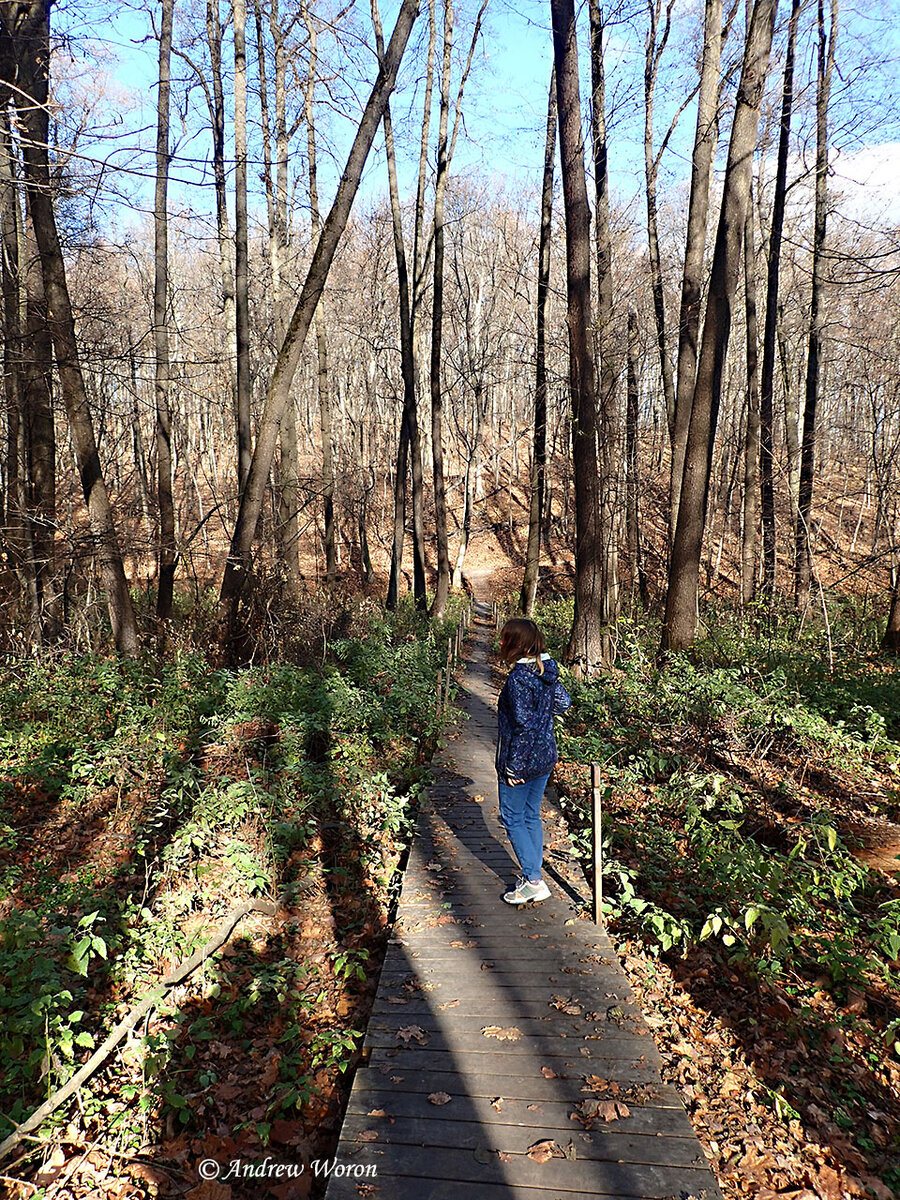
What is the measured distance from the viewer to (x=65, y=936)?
4.43m

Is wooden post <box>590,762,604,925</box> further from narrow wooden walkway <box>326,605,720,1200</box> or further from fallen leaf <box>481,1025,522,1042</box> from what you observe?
fallen leaf <box>481,1025,522,1042</box>

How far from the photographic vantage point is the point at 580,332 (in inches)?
415

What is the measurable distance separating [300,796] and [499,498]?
38491 mm

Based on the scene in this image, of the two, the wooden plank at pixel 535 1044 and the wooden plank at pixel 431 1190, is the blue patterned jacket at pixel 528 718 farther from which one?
the wooden plank at pixel 431 1190

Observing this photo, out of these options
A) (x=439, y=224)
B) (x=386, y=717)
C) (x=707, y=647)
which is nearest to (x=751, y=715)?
(x=707, y=647)

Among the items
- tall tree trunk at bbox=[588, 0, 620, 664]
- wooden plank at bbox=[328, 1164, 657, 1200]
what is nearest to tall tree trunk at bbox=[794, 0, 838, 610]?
tall tree trunk at bbox=[588, 0, 620, 664]

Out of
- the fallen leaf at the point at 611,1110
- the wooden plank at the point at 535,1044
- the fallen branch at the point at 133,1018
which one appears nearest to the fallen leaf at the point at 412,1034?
the wooden plank at the point at 535,1044

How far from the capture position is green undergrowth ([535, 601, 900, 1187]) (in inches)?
171

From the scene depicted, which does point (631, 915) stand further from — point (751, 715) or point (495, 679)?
point (495, 679)

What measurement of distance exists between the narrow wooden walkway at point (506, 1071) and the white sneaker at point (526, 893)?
3.2 inches

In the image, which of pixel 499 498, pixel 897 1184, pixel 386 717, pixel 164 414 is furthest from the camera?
pixel 499 498

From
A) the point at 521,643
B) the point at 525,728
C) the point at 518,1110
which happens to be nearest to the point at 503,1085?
the point at 518,1110

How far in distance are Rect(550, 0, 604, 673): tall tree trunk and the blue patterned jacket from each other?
20.5ft

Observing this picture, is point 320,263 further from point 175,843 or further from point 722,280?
point 175,843
